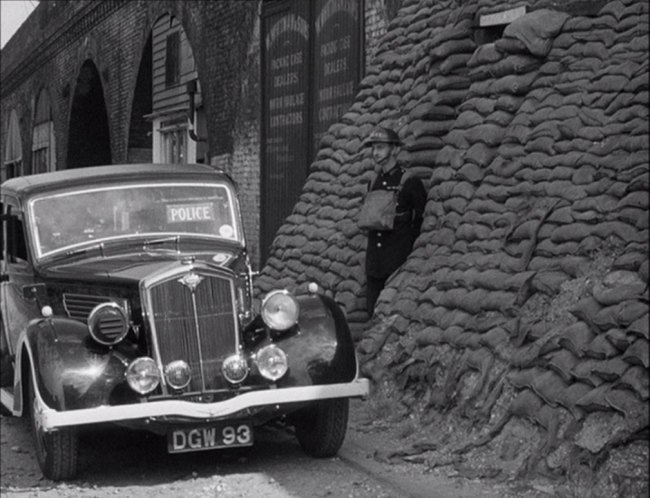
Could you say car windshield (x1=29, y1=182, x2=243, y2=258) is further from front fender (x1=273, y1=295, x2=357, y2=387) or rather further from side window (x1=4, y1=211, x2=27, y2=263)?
front fender (x1=273, y1=295, x2=357, y2=387)

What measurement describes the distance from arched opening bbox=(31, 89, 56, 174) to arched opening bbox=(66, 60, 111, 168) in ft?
8.55

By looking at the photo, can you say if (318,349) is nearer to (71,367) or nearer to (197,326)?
(197,326)

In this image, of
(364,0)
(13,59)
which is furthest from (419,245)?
(13,59)

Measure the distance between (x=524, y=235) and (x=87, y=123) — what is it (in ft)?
78.7

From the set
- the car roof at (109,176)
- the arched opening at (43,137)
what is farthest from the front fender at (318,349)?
Answer: the arched opening at (43,137)

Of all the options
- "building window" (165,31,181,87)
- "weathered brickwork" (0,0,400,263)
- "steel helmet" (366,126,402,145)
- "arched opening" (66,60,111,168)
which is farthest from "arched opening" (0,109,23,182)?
"steel helmet" (366,126,402,145)

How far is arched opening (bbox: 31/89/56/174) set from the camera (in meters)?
34.1

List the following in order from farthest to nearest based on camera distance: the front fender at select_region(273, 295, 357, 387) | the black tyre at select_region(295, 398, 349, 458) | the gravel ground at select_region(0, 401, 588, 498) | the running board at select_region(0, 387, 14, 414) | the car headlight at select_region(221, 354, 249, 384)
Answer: the running board at select_region(0, 387, 14, 414) < the black tyre at select_region(295, 398, 349, 458) < the front fender at select_region(273, 295, 357, 387) < the car headlight at select_region(221, 354, 249, 384) < the gravel ground at select_region(0, 401, 588, 498)

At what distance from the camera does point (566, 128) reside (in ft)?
26.4

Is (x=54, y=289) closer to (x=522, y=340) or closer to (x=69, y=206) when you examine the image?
(x=69, y=206)

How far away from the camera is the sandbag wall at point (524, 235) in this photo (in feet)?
21.0

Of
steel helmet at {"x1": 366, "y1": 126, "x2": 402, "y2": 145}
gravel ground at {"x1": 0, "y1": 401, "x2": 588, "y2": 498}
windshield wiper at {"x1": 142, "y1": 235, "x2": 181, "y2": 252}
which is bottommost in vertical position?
gravel ground at {"x1": 0, "y1": 401, "x2": 588, "y2": 498}

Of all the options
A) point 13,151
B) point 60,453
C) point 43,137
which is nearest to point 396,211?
point 60,453

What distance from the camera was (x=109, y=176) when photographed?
8.34 meters
